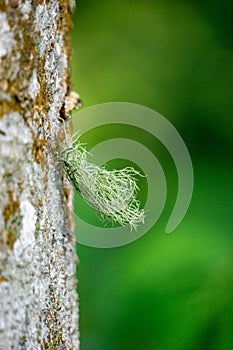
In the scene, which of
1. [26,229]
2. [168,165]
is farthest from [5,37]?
[168,165]

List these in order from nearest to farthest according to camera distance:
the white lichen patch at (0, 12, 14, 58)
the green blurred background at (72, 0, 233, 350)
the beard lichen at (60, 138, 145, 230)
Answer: the white lichen patch at (0, 12, 14, 58) < the beard lichen at (60, 138, 145, 230) < the green blurred background at (72, 0, 233, 350)

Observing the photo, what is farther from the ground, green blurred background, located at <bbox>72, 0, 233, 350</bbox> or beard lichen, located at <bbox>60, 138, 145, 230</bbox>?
green blurred background, located at <bbox>72, 0, 233, 350</bbox>

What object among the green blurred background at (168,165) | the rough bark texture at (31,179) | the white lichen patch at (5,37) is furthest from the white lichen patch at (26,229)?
the green blurred background at (168,165)

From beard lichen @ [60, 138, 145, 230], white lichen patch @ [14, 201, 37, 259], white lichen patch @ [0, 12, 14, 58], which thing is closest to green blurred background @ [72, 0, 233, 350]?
beard lichen @ [60, 138, 145, 230]

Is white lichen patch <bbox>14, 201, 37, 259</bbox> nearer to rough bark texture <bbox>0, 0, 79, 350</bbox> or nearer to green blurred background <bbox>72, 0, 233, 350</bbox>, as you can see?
rough bark texture <bbox>0, 0, 79, 350</bbox>

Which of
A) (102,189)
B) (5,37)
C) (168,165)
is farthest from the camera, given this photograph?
(168,165)

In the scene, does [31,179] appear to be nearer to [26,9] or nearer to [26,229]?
[26,229]

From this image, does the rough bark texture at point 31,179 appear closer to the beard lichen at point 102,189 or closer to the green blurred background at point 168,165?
the beard lichen at point 102,189
